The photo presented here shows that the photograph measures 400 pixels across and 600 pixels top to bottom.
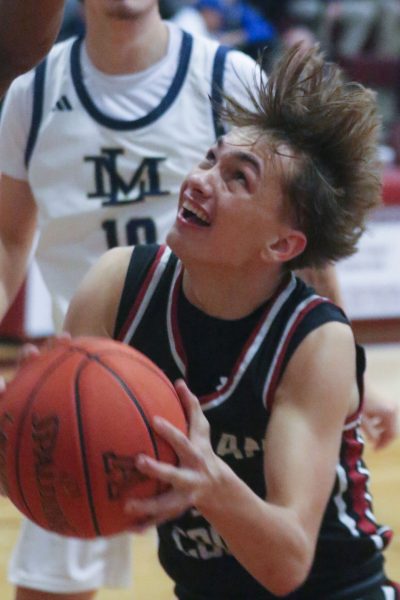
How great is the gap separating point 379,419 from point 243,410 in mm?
535

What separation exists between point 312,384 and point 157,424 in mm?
402

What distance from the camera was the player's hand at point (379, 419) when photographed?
101 inches

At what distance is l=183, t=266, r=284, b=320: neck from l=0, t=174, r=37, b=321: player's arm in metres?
0.81

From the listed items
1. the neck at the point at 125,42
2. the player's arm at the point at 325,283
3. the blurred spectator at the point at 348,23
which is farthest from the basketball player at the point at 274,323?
the blurred spectator at the point at 348,23

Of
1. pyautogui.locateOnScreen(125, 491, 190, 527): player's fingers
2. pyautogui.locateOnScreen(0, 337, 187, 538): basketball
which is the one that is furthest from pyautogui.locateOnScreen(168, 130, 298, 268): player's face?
pyautogui.locateOnScreen(125, 491, 190, 527): player's fingers

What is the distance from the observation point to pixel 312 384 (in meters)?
2.06

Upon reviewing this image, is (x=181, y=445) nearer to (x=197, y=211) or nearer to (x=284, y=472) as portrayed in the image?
(x=284, y=472)

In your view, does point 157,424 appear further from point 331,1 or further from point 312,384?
point 331,1

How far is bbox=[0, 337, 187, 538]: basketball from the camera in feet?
5.80

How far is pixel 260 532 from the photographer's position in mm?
1894

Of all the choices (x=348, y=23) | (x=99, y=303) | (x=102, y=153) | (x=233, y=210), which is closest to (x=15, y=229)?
(x=102, y=153)

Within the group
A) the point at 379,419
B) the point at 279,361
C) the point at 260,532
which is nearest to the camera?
the point at 260,532

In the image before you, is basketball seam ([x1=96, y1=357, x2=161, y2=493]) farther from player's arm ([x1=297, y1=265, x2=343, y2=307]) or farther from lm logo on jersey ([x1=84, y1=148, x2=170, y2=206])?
lm logo on jersey ([x1=84, y1=148, x2=170, y2=206])

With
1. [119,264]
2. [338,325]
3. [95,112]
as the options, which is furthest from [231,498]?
[95,112]
